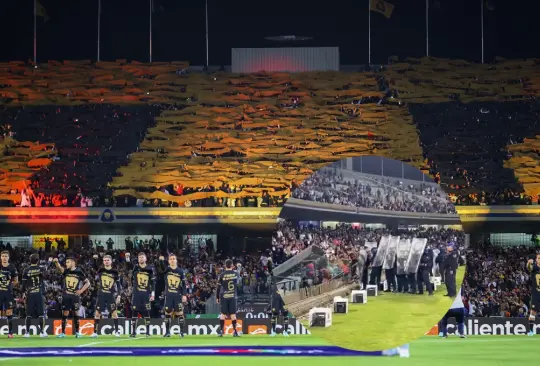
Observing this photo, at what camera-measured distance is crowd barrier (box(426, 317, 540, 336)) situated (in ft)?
51.6

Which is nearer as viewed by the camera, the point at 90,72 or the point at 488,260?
the point at 488,260

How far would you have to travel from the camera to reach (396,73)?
84.4 ft

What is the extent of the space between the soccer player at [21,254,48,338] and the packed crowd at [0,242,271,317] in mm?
1286

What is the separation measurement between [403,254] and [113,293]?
9371 millimetres

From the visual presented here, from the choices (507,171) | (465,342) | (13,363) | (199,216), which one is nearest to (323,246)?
(13,363)

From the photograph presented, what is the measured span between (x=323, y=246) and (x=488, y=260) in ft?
44.7

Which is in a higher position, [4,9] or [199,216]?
[4,9]

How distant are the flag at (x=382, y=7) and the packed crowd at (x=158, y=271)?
24.2ft

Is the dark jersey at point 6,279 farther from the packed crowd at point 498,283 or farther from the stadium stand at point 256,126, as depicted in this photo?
the packed crowd at point 498,283

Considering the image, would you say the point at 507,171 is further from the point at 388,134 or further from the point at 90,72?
the point at 90,72

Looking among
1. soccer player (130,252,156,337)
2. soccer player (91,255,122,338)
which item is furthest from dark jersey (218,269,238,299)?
soccer player (91,255,122,338)

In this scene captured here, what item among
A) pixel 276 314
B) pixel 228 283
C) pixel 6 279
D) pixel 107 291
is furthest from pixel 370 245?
pixel 6 279

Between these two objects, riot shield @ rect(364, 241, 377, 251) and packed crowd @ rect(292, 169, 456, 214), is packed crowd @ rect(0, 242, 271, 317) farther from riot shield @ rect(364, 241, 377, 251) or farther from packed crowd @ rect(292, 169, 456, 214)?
riot shield @ rect(364, 241, 377, 251)

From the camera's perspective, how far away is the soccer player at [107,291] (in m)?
15.6
